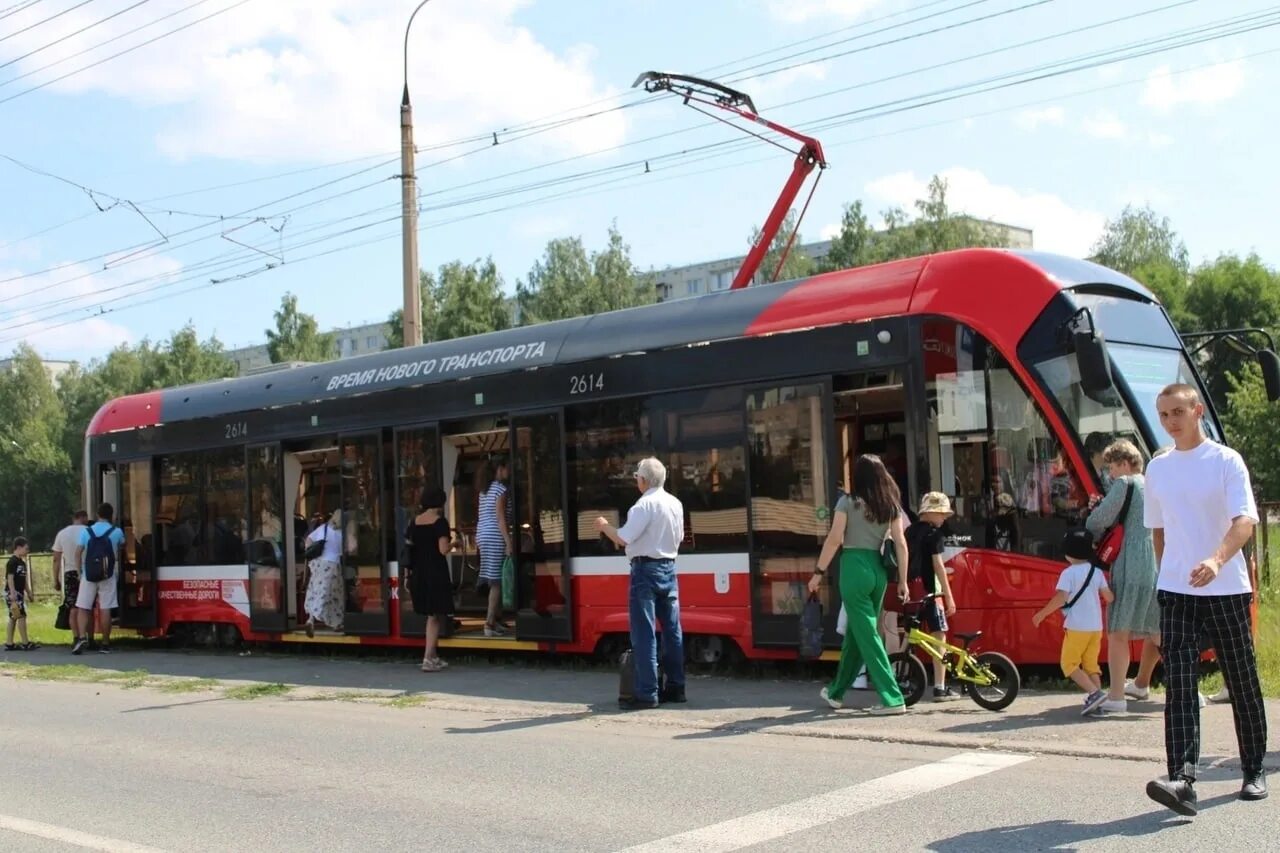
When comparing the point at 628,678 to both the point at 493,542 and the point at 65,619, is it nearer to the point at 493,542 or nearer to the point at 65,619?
the point at 493,542

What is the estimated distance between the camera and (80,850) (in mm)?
6184

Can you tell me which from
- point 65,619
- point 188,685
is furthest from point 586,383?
point 65,619

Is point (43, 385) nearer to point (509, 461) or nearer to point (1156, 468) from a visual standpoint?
point (509, 461)

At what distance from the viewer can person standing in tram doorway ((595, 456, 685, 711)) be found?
9781mm

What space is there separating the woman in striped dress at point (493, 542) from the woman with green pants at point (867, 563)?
4748 millimetres

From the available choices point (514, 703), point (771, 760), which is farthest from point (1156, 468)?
point (514, 703)

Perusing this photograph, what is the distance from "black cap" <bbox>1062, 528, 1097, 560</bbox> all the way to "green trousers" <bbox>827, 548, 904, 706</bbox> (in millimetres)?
1217

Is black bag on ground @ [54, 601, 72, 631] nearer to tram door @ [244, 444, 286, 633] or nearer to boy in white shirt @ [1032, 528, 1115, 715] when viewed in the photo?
tram door @ [244, 444, 286, 633]

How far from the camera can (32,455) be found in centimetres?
8850

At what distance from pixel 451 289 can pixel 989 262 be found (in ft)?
192

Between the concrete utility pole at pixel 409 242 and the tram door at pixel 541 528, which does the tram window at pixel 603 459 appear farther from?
the concrete utility pole at pixel 409 242

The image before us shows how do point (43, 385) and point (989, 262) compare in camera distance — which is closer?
point (989, 262)

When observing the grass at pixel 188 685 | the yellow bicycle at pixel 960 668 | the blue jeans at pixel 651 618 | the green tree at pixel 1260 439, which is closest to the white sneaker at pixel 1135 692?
the yellow bicycle at pixel 960 668

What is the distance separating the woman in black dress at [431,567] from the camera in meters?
13.0
